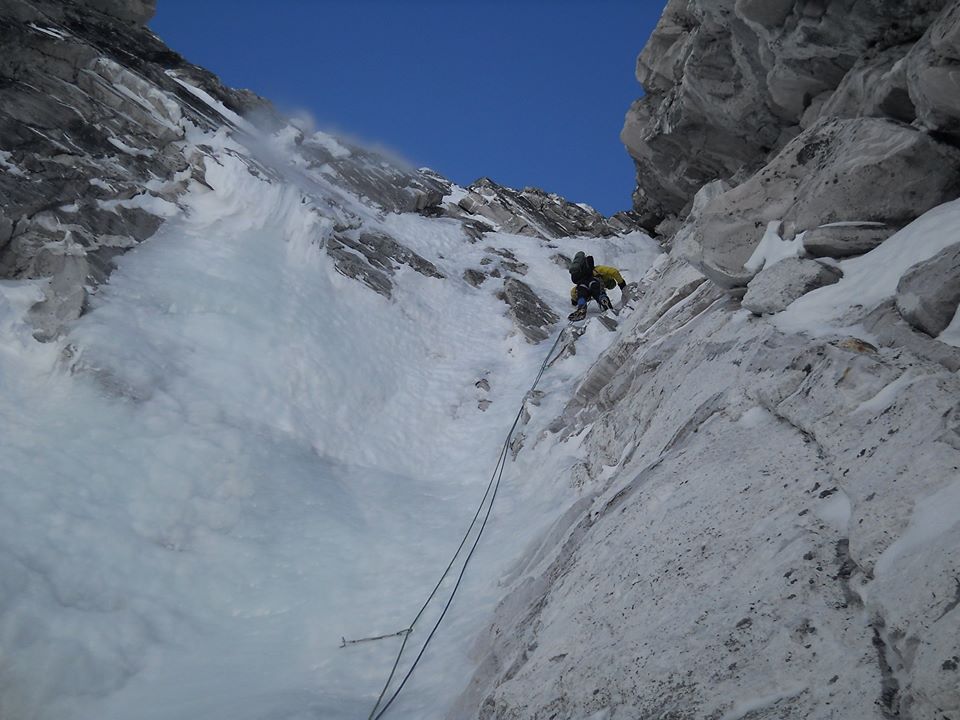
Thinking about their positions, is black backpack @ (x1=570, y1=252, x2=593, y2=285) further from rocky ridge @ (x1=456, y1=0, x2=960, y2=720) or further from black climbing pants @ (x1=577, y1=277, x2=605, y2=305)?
rocky ridge @ (x1=456, y1=0, x2=960, y2=720)

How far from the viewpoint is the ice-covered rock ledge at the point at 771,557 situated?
268cm

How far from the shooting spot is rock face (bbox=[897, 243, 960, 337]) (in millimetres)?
4137

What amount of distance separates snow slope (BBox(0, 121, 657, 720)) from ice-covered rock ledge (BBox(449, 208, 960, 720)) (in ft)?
4.74

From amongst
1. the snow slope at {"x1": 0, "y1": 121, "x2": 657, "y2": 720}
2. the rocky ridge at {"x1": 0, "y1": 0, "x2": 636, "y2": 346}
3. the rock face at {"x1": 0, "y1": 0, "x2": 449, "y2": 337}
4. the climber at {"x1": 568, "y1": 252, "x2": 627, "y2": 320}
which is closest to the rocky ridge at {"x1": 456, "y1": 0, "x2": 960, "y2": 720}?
the snow slope at {"x1": 0, "y1": 121, "x2": 657, "y2": 720}

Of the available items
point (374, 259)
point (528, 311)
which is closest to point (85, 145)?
point (374, 259)

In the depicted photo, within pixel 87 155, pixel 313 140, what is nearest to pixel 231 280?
pixel 87 155

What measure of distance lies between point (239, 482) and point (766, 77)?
430 inches

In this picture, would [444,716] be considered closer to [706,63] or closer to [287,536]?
[287,536]

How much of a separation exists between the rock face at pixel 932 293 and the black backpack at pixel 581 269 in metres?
12.0

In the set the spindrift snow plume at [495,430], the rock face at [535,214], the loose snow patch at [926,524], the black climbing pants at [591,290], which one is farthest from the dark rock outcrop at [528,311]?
the loose snow patch at [926,524]

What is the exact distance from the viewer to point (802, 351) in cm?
491

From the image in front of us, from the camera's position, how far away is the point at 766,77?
11.2 meters

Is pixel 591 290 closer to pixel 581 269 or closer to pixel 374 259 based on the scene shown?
pixel 581 269

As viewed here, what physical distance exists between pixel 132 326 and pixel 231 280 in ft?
8.60
